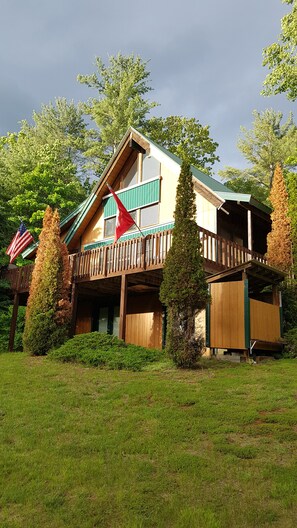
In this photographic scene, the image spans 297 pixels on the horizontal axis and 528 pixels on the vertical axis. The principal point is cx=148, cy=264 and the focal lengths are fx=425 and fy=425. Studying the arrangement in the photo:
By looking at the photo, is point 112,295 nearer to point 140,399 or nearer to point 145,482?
point 140,399

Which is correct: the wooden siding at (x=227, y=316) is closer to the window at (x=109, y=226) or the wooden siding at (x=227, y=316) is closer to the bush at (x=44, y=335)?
the bush at (x=44, y=335)

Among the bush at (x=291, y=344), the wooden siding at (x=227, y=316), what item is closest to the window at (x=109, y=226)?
the wooden siding at (x=227, y=316)

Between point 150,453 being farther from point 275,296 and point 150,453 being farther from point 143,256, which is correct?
point 275,296

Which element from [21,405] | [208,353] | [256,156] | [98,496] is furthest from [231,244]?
[256,156]

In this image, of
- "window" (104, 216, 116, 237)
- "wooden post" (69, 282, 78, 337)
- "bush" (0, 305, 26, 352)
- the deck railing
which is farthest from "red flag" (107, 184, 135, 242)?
"bush" (0, 305, 26, 352)

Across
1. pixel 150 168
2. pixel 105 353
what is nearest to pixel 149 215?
pixel 150 168

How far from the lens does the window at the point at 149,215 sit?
1797 centimetres

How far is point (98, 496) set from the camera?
4.50 metres

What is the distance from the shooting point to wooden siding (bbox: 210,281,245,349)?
1209cm

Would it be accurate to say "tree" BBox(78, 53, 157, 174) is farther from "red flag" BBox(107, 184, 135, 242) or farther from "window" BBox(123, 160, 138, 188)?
"red flag" BBox(107, 184, 135, 242)

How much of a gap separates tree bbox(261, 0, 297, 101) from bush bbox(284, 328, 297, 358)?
12.3m

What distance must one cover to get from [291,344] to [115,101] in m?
32.5

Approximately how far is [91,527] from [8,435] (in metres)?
2.80

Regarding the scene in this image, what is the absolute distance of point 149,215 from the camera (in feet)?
60.0
